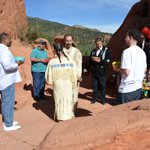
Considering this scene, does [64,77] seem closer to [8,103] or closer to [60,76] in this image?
[60,76]

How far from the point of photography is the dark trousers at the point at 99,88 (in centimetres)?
899

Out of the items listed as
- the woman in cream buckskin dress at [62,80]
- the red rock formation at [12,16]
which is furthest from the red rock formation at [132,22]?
the woman in cream buckskin dress at [62,80]

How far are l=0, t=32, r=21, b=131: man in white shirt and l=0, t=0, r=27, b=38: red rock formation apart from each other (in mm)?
6715

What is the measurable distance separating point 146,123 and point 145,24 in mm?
8336

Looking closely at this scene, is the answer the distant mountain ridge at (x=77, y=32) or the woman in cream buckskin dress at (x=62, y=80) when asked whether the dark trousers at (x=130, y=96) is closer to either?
the woman in cream buckskin dress at (x=62, y=80)

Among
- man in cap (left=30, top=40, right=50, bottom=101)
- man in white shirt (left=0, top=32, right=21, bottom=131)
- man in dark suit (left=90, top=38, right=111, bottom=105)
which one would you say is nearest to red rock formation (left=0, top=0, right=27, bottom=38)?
man in cap (left=30, top=40, right=50, bottom=101)

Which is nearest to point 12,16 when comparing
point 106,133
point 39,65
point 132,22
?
point 132,22

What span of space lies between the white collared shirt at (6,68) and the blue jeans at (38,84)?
98.4 inches

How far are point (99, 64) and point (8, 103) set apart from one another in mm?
2968

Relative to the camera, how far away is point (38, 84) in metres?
9.27

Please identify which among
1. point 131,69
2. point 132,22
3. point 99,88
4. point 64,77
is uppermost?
point 132,22

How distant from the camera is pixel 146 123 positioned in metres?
3.33

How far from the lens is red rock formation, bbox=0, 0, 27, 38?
1343 centimetres

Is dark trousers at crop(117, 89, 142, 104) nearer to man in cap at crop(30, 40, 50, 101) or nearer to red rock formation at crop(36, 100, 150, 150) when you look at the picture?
red rock formation at crop(36, 100, 150, 150)
